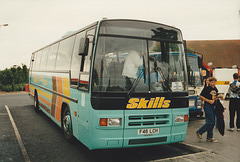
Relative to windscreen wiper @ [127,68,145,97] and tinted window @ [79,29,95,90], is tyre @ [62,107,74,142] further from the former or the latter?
windscreen wiper @ [127,68,145,97]

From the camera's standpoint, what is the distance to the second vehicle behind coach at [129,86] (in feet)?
15.9

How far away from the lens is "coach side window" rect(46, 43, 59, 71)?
871 cm

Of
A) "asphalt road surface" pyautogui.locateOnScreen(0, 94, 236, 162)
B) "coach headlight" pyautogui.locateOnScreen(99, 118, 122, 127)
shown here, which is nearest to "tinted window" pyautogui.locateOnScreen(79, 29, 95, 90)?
"coach headlight" pyautogui.locateOnScreen(99, 118, 122, 127)

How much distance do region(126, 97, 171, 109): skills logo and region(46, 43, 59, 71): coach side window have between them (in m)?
4.53

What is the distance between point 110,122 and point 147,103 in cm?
85

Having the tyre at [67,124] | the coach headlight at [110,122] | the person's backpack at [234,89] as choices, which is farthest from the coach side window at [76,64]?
the person's backpack at [234,89]

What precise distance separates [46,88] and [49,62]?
40.0 inches

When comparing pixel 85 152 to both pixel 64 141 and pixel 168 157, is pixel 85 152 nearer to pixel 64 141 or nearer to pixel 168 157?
pixel 64 141

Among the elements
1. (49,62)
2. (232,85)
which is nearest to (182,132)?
(232,85)

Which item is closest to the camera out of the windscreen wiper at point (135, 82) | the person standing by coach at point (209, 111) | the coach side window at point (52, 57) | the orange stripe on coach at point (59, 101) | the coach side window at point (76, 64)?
the windscreen wiper at point (135, 82)

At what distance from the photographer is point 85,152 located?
5957 millimetres

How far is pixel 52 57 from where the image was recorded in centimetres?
907

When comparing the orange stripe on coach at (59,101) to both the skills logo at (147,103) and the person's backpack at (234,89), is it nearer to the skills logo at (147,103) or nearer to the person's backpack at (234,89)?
the skills logo at (147,103)

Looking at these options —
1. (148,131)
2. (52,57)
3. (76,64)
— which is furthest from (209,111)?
(52,57)
